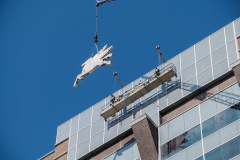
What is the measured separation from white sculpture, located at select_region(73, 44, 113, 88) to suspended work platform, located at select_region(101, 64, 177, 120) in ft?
11.6

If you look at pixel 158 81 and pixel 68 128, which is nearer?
pixel 158 81

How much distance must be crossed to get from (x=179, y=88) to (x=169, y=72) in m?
1.73

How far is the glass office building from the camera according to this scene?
50625 millimetres

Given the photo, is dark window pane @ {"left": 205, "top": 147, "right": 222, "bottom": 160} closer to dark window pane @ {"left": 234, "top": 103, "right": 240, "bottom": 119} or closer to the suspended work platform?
dark window pane @ {"left": 234, "top": 103, "right": 240, "bottom": 119}

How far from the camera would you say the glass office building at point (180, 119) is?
50625 mm

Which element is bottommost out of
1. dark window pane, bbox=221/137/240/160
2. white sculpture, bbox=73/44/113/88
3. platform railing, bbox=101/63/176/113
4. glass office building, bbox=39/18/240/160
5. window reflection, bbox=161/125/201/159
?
dark window pane, bbox=221/137/240/160

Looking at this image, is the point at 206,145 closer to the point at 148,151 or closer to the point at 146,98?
the point at 148,151

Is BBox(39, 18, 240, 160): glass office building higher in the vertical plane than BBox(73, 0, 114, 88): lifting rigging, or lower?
lower

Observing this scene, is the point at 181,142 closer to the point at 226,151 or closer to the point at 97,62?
the point at 226,151

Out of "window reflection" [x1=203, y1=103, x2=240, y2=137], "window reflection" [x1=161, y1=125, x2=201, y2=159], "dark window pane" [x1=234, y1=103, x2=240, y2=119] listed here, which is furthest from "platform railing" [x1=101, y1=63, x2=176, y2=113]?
"dark window pane" [x1=234, y1=103, x2=240, y2=119]

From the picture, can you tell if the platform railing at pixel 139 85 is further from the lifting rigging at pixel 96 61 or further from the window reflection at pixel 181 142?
the window reflection at pixel 181 142

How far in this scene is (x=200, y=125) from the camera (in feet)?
171

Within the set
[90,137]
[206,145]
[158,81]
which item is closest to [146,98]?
[158,81]

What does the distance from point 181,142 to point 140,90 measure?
9.27 meters
